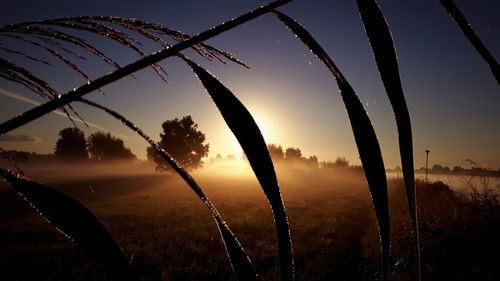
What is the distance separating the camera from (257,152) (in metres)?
0.41

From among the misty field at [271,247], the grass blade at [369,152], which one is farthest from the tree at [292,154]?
→ the grass blade at [369,152]

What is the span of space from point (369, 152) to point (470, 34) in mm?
165

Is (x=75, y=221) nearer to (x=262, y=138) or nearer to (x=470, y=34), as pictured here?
(x=262, y=138)

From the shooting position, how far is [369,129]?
0.43 m

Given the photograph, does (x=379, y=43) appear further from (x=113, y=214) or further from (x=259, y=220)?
(x=113, y=214)

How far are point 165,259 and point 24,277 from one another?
12.3ft

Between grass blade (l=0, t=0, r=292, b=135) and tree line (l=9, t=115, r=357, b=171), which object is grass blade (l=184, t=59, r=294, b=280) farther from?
tree line (l=9, t=115, r=357, b=171)

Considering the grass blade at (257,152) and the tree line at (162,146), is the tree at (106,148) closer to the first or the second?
the tree line at (162,146)

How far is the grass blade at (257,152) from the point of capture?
413 millimetres

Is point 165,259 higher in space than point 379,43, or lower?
lower

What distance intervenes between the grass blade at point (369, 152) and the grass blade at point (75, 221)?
0.30 metres

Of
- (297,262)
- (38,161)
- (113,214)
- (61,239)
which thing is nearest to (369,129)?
(297,262)

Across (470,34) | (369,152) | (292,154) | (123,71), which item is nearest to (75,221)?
(123,71)

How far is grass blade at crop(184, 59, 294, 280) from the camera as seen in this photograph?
0.41 meters
